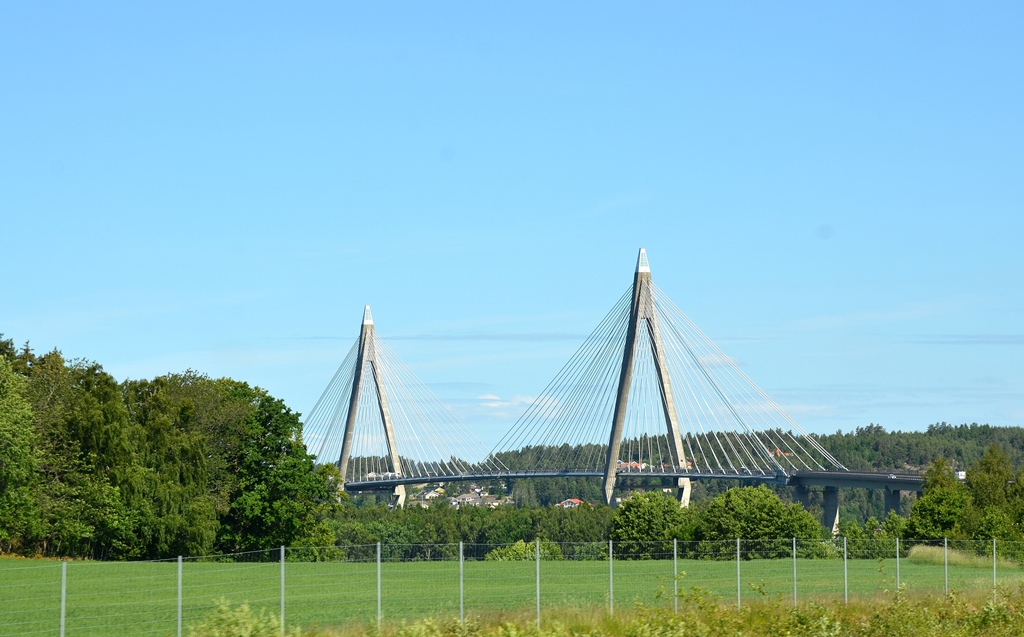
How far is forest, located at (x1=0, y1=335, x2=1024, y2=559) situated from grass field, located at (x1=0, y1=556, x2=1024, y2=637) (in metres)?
6.12

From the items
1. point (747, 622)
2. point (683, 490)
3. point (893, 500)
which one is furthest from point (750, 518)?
point (747, 622)

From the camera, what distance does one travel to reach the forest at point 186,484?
162ft

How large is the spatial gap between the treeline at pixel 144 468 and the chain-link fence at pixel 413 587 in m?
6.25

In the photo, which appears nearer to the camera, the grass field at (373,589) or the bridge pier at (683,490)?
the grass field at (373,589)

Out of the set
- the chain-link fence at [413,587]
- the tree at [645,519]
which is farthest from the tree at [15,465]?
the tree at [645,519]

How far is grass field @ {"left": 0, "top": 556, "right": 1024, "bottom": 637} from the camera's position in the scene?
901 inches

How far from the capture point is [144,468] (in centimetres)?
5288

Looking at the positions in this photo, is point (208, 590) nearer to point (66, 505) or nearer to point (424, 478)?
point (66, 505)

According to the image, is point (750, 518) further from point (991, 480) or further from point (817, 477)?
point (817, 477)

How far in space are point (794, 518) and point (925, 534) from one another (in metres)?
7.99

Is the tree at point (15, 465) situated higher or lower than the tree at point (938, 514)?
higher

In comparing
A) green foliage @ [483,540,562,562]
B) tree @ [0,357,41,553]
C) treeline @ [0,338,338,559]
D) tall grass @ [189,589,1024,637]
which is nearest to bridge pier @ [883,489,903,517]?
green foliage @ [483,540,562,562]

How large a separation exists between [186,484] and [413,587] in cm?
2523

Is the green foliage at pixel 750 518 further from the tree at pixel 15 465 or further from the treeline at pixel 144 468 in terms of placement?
the tree at pixel 15 465
